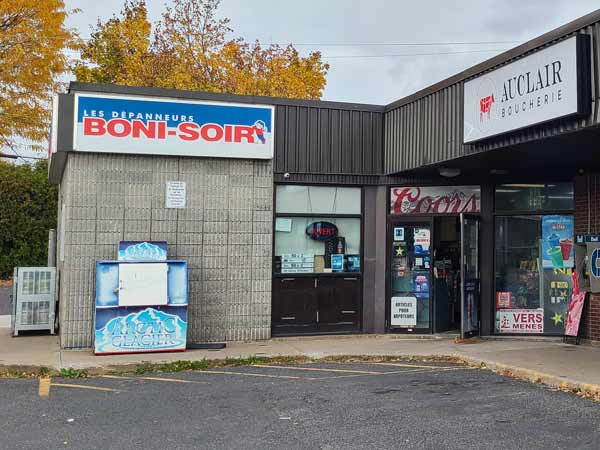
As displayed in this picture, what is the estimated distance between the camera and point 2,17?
77.6 ft

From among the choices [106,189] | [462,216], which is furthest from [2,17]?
[462,216]

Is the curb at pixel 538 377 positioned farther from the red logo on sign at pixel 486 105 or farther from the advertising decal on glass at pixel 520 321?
the red logo on sign at pixel 486 105

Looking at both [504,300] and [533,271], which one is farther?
[504,300]

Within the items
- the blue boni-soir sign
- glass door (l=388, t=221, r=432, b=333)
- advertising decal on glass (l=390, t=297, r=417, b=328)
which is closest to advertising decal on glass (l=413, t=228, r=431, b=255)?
glass door (l=388, t=221, r=432, b=333)

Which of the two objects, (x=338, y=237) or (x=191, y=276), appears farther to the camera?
(x=338, y=237)

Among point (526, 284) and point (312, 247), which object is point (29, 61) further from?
point (526, 284)

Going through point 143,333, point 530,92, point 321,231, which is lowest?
point 143,333

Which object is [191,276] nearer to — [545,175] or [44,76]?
[545,175]

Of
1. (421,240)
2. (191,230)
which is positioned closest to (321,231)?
(421,240)

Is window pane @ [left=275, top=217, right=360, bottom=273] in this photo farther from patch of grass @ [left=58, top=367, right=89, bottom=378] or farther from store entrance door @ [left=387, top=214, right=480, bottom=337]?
patch of grass @ [left=58, top=367, right=89, bottom=378]

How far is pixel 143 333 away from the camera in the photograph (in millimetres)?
9609

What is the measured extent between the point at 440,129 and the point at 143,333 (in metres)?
5.62

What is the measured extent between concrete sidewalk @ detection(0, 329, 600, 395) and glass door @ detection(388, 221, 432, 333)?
35 cm

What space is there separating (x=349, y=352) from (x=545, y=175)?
15.7ft
